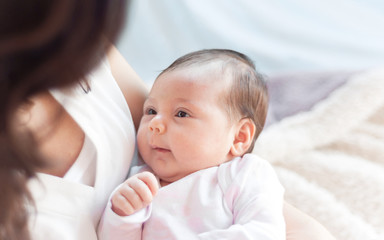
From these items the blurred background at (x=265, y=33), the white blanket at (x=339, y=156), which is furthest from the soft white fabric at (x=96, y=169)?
the blurred background at (x=265, y=33)

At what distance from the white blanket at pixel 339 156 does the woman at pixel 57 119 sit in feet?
0.71

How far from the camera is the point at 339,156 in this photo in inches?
54.5

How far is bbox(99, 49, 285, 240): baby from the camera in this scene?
909 millimetres

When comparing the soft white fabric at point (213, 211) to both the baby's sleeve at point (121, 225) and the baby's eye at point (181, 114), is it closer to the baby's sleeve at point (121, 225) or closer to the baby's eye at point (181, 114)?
the baby's sleeve at point (121, 225)

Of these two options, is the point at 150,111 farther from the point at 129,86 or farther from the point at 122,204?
the point at 122,204

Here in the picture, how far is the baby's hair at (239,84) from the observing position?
1085 millimetres

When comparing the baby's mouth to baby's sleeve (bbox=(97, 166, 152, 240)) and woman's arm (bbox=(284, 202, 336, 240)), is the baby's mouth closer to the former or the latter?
baby's sleeve (bbox=(97, 166, 152, 240))

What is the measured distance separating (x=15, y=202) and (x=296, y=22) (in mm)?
1665

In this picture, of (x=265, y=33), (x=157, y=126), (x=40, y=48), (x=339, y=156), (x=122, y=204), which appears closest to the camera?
(x=40, y=48)

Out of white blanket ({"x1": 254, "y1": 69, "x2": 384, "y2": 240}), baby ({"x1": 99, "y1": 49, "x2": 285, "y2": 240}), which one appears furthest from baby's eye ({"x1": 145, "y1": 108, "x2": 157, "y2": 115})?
white blanket ({"x1": 254, "y1": 69, "x2": 384, "y2": 240})

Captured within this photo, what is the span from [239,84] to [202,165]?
0.18m

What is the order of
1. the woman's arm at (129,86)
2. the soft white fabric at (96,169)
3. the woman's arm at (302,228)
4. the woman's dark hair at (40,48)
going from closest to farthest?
the woman's dark hair at (40,48)
the soft white fabric at (96,169)
the woman's arm at (302,228)
the woman's arm at (129,86)

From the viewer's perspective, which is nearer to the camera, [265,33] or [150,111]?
[150,111]

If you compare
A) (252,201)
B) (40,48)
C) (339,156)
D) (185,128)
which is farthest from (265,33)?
(40,48)
